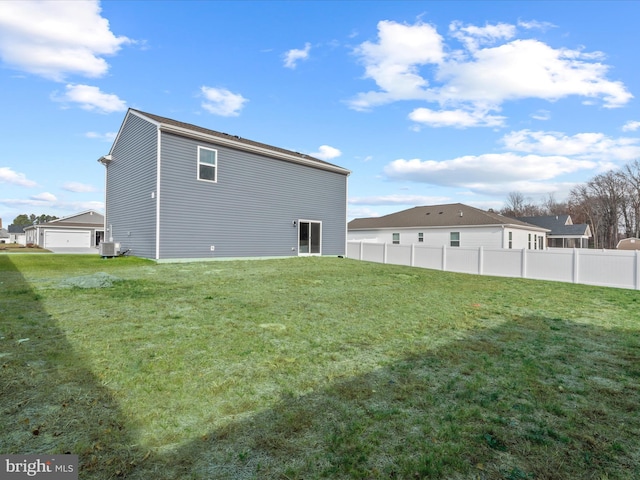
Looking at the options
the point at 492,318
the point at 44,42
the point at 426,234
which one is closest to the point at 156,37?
the point at 44,42

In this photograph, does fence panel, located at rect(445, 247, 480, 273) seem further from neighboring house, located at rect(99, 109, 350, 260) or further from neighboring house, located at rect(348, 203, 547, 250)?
neighboring house, located at rect(348, 203, 547, 250)

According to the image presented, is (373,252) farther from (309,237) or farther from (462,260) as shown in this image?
(462,260)

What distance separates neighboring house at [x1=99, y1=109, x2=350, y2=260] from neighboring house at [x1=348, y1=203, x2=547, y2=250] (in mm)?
10405

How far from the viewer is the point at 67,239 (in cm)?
3419

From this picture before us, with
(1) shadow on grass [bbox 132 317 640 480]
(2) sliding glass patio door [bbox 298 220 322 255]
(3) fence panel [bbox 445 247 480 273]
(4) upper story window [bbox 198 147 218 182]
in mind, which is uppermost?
(4) upper story window [bbox 198 147 218 182]

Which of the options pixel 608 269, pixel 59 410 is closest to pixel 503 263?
pixel 608 269

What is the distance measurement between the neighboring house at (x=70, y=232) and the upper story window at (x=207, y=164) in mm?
26189

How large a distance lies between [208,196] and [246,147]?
2960 mm

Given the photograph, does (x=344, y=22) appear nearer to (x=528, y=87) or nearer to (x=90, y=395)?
(x=528, y=87)

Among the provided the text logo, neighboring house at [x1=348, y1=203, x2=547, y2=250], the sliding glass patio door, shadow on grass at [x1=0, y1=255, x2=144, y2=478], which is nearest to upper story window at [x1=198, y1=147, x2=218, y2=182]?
the sliding glass patio door

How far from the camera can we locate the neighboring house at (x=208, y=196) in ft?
40.9

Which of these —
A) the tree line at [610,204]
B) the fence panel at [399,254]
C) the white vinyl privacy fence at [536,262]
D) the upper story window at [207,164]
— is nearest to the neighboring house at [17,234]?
the upper story window at [207,164]

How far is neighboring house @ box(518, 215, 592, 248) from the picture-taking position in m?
34.9

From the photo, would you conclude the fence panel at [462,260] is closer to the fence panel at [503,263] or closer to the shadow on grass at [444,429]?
the fence panel at [503,263]
